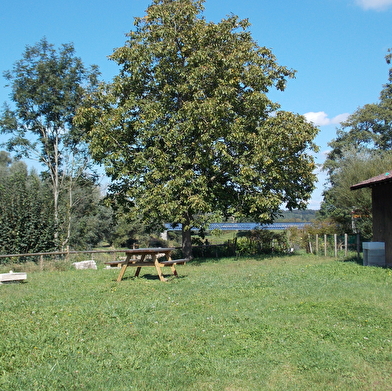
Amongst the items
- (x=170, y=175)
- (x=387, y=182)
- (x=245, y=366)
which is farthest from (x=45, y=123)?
(x=245, y=366)

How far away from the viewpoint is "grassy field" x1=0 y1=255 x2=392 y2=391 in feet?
16.0

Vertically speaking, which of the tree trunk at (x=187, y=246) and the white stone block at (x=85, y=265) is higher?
the tree trunk at (x=187, y=246)

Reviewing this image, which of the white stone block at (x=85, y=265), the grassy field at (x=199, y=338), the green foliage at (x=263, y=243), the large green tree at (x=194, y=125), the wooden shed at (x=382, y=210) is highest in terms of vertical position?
the large green tree at (x=194, y=125)

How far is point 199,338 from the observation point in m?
6.36

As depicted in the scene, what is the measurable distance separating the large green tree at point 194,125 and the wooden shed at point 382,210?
4.66 meters

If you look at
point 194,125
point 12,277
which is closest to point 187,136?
point 194,125

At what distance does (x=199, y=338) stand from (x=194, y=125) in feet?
46.8

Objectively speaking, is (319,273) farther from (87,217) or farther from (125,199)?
(87,217)

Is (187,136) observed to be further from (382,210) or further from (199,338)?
(199,338)

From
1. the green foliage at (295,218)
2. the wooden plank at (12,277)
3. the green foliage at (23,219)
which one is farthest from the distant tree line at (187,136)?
the wooden plank at (12,277)

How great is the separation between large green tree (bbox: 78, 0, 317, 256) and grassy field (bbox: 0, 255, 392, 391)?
939cm

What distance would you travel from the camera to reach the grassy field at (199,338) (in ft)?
16.0

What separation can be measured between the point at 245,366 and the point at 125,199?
1768 centimetres

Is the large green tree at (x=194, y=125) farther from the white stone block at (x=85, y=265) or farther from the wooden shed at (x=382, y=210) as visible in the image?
the wooden shed at (x=382, y=210)
